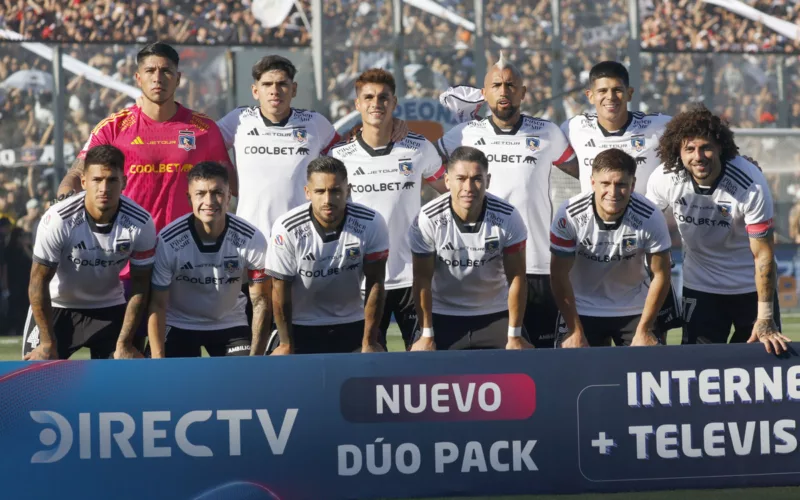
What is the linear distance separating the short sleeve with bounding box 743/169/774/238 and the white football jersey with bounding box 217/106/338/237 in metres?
2.64

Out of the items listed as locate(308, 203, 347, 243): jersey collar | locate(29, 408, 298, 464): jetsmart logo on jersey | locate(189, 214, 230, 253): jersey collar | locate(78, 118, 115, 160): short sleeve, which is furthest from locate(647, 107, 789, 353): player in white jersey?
locate(78, 118, 115, 160): short sleeve

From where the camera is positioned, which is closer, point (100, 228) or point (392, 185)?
point (100, 228)

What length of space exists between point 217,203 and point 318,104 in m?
8.60

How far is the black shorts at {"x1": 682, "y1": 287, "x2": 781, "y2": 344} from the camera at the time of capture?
21.1 feet

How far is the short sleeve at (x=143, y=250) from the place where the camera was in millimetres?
5863

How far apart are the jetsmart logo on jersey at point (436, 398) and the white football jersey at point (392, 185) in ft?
6.79

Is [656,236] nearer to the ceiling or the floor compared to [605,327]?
nearer to the ceiling

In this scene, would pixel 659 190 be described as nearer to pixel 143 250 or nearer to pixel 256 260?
pixel 256 260

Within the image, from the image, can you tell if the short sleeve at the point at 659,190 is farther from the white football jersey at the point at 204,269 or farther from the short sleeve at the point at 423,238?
the white football jersey at the point at 204,269

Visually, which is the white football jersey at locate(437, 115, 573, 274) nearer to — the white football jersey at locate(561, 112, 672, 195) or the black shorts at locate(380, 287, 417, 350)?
the white football jersey at locate(561, 112, 672, 195)

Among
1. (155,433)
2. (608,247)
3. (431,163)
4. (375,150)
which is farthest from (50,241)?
(608,247)

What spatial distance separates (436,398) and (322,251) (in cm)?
143

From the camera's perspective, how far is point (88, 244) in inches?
235

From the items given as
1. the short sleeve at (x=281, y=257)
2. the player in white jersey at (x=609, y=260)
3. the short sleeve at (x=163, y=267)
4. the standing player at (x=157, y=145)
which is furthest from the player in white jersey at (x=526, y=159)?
the short sleeve at (x=163, y=267)
